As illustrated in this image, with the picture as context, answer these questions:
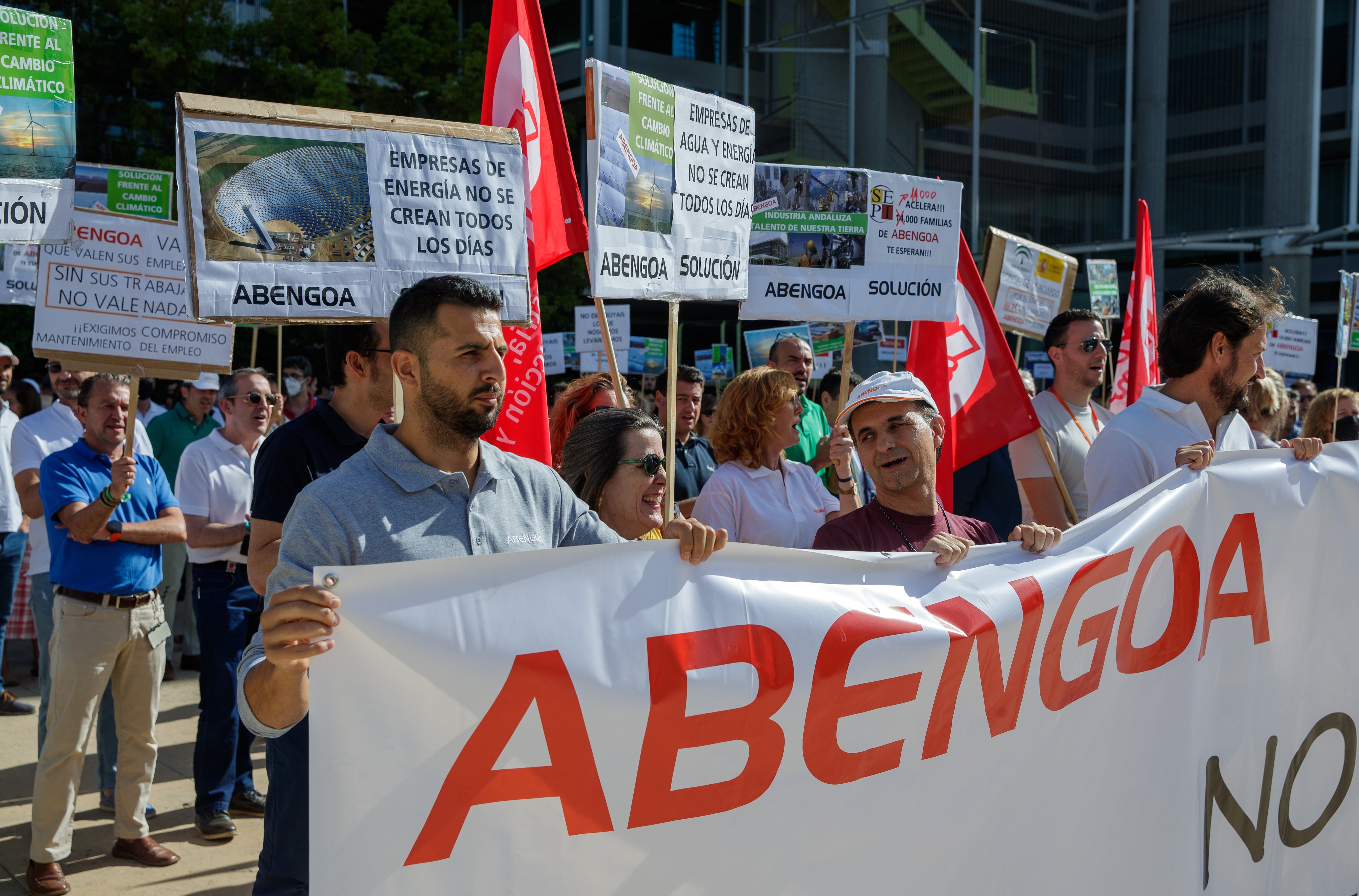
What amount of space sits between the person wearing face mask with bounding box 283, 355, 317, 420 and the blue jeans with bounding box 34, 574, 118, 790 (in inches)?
178

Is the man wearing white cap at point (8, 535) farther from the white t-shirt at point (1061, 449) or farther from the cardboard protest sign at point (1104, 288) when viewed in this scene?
the cardboard protest sign at point (1104, 288)

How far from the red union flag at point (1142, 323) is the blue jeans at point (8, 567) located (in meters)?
6.66

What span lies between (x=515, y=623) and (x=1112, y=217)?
2199cm

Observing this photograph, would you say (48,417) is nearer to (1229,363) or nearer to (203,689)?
(203,689)

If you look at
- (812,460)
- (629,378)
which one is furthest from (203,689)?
(629,378)

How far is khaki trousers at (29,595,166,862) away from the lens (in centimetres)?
439

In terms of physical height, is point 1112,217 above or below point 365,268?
above

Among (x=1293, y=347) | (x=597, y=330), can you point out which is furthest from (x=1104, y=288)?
(x=597, y=330)

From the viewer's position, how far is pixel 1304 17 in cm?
1895

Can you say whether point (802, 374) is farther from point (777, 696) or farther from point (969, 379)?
point (777, 696)

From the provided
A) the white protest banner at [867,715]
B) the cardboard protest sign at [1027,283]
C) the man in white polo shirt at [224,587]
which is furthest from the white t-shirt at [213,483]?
the cardboard protest sign at [1027,283]

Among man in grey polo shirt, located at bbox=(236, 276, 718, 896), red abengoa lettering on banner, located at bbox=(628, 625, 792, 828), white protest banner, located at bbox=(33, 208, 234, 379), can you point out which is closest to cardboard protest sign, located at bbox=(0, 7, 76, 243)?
white protest banner, located at bbox=(33, 208, 234, 379)

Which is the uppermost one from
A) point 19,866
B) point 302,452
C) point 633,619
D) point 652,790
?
point 302,452

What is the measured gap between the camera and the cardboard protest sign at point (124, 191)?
5281mm
